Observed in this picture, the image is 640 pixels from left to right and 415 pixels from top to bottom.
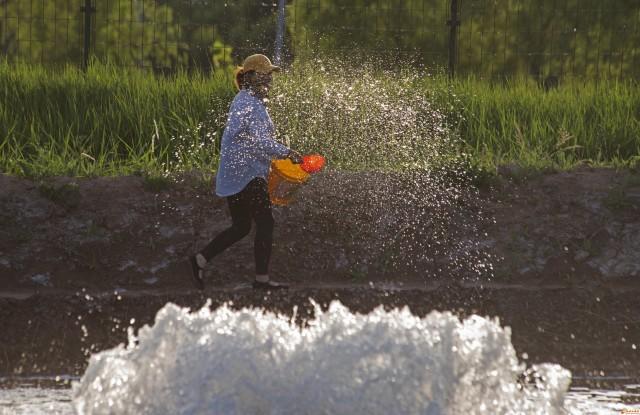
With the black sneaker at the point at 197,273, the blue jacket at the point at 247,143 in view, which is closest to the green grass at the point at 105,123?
the black sneaker at the point at 197,273

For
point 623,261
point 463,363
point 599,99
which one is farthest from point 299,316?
point 599,99

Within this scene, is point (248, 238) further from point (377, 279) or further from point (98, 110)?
point (98, 110)

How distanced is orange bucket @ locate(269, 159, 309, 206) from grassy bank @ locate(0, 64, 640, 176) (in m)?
2.55

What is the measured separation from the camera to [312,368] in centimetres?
449

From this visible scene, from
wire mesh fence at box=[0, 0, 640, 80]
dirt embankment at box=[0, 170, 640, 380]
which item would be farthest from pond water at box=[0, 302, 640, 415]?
wire mesh fence at box=[0, 0, 640, 80]

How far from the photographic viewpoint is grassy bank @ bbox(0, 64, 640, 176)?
11.7m

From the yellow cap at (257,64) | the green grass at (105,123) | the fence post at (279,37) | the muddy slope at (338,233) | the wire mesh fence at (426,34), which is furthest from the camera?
the wire mesh fence at (426,34)

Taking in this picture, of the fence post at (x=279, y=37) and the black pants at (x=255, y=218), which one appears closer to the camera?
the black pants at (x=255, y=218)

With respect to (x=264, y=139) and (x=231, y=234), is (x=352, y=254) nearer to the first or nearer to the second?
(x=231, y=234)

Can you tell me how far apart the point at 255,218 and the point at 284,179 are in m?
Answer: 0.35

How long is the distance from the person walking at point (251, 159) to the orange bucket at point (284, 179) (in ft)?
0.35

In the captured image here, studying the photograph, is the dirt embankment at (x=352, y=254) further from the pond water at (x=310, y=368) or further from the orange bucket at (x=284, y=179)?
the pond water at (x=310, y=368)

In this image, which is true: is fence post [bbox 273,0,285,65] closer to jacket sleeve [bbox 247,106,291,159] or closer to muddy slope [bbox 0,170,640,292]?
muddy slope [bbox 0,170,640,292]

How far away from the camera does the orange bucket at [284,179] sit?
8688 mm
